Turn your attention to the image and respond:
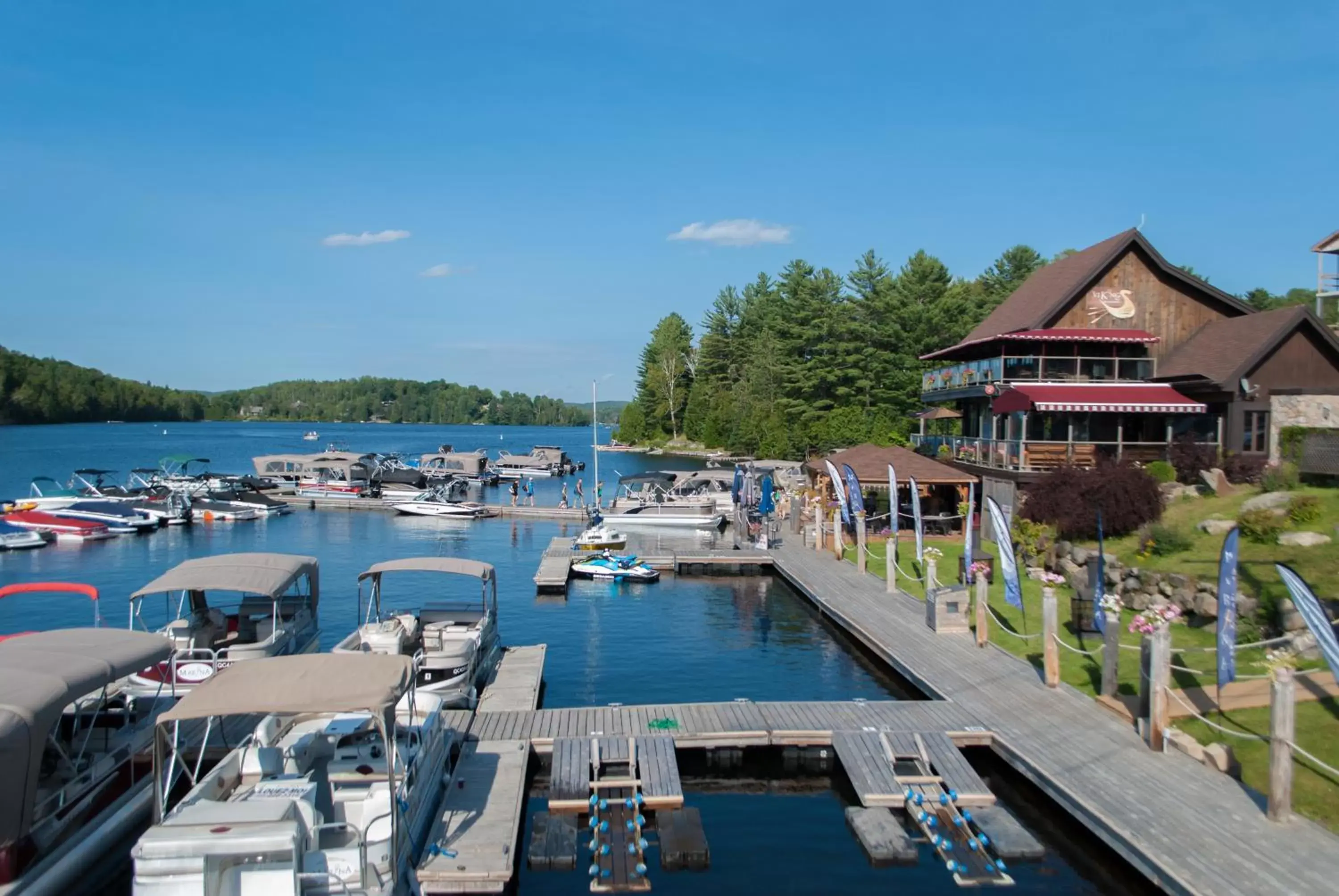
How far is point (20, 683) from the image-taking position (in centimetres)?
1160

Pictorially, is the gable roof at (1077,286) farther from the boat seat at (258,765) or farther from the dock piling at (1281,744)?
the boat seat at (258,765)

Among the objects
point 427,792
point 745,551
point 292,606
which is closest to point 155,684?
point 292,606

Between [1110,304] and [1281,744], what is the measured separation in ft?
89.4

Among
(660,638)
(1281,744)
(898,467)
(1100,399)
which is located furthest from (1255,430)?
(1281,744)

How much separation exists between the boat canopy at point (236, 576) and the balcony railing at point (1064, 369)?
2513 cm

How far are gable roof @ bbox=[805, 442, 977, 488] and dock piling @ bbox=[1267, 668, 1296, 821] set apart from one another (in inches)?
892

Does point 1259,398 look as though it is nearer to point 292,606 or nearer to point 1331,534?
point 1331,534

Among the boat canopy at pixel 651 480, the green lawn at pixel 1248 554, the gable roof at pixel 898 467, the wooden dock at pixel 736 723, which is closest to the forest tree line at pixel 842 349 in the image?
the boat canopy at pixel 651 480

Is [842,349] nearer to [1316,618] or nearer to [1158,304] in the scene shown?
[1158,304]

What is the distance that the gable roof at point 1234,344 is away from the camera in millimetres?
30453

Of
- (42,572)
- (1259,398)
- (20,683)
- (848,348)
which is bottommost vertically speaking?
(42,572)

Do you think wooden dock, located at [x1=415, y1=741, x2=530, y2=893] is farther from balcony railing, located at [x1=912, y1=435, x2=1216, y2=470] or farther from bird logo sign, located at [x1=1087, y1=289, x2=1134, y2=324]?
bird logo sign, located at [x1=1087, y1=289, x2=1134, y2=324]

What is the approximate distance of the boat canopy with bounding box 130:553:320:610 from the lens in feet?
61.4

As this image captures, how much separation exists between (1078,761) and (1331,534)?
11.2 metres
